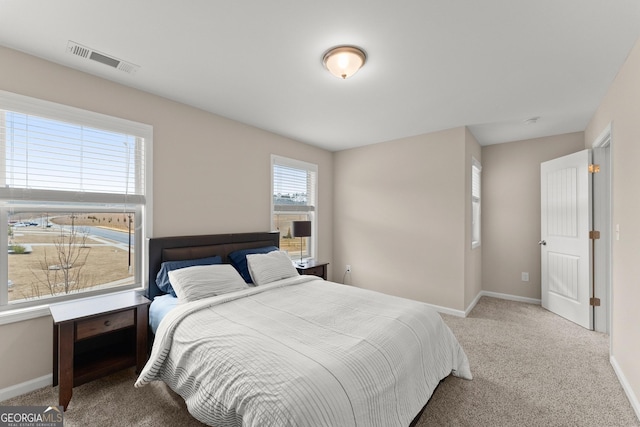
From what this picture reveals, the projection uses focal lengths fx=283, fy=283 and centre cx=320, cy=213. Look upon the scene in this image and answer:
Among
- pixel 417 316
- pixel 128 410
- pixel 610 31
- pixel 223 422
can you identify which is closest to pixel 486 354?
pixel 417 316

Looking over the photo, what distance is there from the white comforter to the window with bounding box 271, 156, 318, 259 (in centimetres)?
194

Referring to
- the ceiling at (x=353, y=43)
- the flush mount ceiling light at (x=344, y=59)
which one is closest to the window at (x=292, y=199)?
the ceiling at (x=353, y=43)

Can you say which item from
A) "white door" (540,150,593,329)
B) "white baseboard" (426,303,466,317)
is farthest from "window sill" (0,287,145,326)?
"white door" (540,150,593,329)

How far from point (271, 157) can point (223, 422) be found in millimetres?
3176

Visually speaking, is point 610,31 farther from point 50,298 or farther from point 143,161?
point 50,298

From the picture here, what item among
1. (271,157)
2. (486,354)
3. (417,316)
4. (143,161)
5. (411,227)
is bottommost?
(486,354)

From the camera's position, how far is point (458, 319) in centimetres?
365

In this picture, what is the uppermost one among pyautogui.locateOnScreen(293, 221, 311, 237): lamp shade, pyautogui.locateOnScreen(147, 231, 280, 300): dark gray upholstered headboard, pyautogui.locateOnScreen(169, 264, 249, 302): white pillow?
pyautogui.locateOnScreen(293, 221, 311, 237): lamp shade

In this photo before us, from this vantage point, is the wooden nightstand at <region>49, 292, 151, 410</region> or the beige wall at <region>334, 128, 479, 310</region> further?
the beige wall at <region>334, 128, 479, 310</region>

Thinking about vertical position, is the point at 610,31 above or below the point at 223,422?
above

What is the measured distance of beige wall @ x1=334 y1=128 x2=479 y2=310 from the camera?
3.79 metres

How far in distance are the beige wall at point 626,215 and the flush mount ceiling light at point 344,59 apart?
192cm

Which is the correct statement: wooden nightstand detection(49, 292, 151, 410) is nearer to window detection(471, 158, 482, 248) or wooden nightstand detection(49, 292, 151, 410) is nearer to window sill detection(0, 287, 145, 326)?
window sill detection(0, 287, 145, 326)

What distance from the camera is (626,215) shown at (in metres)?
2.20
